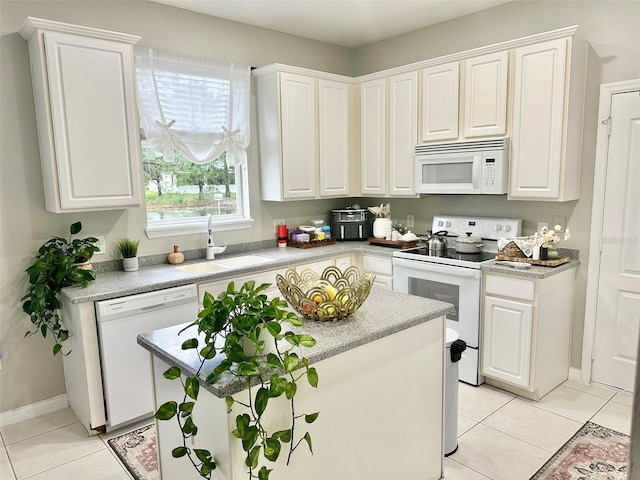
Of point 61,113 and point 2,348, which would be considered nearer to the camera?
point 61,113

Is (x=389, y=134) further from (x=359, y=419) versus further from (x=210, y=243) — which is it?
(x=359, y=419)

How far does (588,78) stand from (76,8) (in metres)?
3.57

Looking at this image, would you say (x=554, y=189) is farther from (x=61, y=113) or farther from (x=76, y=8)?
(x=76, y=8)

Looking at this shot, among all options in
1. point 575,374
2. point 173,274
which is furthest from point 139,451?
point 575,374

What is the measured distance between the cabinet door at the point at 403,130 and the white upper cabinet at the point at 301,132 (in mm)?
493

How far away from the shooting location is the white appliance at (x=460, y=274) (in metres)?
3.29

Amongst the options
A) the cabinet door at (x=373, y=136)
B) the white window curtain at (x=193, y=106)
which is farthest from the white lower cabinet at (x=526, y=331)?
the white window curtain at (x=193, y=106)

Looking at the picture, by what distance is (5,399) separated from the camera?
2992mm

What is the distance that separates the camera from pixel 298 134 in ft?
13.2

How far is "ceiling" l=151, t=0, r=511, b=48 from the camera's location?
3.51 m

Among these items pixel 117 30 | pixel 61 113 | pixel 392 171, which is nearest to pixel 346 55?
pixel 392 171

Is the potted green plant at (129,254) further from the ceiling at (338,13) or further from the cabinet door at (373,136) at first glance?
the cabinet door at (373,136)

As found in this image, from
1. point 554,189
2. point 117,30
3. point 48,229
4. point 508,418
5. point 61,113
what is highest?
point 117,30

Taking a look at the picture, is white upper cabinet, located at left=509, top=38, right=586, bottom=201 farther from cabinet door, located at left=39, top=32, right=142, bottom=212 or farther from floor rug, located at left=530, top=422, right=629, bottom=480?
cabinet door, located at left=39, top=32, right=142, bottom=212
